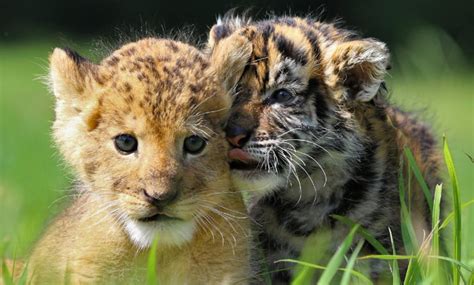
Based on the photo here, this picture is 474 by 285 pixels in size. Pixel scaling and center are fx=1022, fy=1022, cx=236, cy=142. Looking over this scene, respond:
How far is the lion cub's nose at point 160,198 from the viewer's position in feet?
13.4

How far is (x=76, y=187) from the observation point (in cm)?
491

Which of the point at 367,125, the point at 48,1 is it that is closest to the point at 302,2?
the point at 48,1

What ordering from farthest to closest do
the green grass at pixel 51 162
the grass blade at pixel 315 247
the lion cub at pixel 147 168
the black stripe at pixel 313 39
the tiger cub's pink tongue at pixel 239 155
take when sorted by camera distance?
the black stripe at pixel 313 39, the grass blade at pixel 315 247, the tiger cub's pink tongue at pixel 239 155, the green grass at pixel 51 162, the lion cub at pixel 147 168

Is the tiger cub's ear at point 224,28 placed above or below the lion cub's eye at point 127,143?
above

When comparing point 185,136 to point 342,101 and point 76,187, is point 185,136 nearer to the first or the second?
point 76,187

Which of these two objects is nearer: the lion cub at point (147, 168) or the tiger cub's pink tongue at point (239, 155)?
the lion cub at point (147, 168)

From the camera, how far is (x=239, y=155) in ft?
15.8

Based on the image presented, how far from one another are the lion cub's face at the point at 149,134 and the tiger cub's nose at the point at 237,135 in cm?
18

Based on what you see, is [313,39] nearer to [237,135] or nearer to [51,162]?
[237,135]

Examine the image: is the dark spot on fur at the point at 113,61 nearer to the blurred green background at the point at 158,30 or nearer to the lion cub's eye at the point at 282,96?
the blurred green background at the point at 158,30

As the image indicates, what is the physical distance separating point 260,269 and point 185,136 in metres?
1.04

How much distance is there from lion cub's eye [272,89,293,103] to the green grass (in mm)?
906

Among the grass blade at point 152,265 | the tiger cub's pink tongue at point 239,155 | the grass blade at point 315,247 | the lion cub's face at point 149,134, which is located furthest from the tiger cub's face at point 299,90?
the grass blade at point 152,265

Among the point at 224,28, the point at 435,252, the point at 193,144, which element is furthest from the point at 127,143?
the point at 224,28
